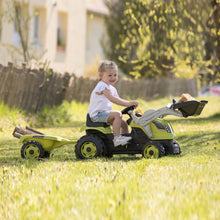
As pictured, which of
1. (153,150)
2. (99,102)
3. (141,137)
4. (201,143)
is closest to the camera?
(153,150)

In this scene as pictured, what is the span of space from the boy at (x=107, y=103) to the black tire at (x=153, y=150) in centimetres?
28

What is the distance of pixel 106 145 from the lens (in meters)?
6.10

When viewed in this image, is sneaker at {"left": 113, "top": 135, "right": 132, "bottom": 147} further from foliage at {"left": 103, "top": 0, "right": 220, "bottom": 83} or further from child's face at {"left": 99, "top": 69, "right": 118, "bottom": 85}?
foliage at {"left": 103, "top": 0, "right": 220, "bottom": 83}

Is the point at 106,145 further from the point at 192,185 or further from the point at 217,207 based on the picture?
the point at 217,207

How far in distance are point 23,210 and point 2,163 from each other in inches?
103

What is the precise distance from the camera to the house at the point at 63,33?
19516 millimetres

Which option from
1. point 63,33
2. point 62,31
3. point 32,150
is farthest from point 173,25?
point 62,31

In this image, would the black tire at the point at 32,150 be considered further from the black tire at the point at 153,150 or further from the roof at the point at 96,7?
the roof at the point at 96,7

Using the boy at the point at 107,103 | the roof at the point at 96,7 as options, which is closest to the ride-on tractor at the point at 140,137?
the boy at the point at 107,103

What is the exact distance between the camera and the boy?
5945 mm

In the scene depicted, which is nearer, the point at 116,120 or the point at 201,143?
the point at 116,120

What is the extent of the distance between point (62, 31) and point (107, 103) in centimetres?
1727

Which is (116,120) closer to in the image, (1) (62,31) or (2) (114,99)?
(2) (114,99)

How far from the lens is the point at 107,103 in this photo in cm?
616
